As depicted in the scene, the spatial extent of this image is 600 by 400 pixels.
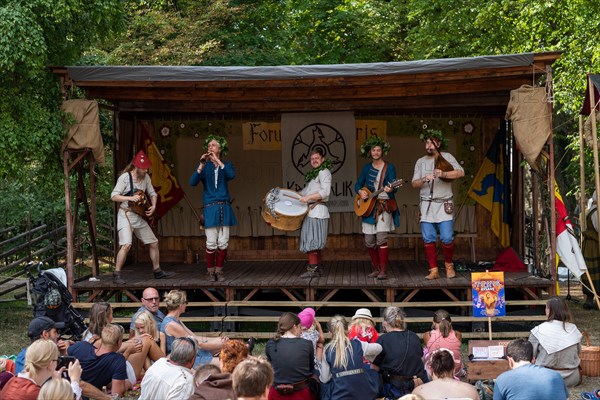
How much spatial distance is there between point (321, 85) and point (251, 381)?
20.4ft

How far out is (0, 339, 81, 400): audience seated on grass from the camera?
5.17 meters

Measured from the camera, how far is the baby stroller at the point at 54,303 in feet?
28.5

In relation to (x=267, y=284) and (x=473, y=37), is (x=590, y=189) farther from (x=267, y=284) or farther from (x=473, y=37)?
A: (x=267, y=284)

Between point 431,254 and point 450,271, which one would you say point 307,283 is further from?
point 450,271

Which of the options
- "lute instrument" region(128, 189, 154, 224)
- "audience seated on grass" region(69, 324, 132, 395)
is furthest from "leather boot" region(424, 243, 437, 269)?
"audience seated on grass" region(69, 324, 132, 395)

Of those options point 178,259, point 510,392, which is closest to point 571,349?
point 510,392

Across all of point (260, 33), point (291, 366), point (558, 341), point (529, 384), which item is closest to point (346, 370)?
point (291, 366)

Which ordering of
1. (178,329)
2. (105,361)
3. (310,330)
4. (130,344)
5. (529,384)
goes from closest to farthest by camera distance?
(529,384) < (105,361) < (310,330) < (130,344) < (178,329)

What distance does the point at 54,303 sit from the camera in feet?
28.5

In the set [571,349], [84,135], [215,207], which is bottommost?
[571,349]

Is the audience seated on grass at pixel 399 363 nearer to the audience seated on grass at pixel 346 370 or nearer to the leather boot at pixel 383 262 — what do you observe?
the audience seated on grass at pixel 346 370

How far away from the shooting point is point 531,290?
9.59 metres

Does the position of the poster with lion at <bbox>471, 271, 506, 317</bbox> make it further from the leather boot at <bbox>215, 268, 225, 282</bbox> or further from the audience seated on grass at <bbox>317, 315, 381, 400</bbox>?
the leather boot at <bbox>215, 268, 225, 282</bbox>

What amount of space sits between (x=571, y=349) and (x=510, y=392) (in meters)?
2.39
